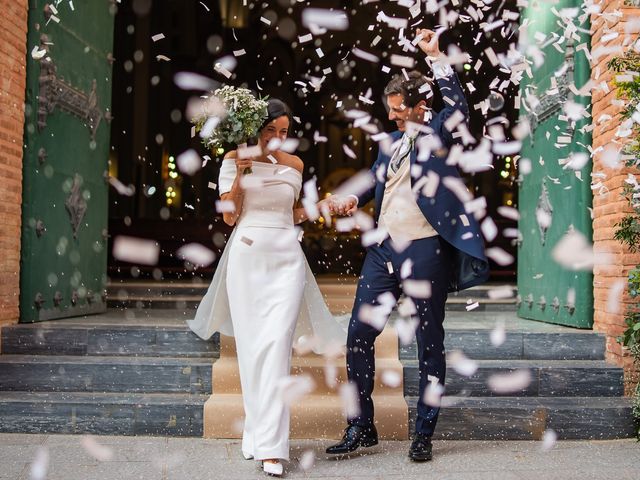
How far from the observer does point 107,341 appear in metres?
4.90

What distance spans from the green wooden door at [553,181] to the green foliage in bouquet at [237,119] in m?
2.30

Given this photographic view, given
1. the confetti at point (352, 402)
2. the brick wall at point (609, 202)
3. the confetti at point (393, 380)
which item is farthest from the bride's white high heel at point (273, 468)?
the brick wall at point (609, 202)

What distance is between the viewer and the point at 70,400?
4.32m

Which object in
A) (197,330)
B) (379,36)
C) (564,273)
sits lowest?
(197,330)

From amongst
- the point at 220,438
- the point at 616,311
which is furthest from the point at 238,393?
the point at 616,311

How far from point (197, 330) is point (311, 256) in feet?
25.5

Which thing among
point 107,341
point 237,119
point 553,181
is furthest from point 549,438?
point 107,341

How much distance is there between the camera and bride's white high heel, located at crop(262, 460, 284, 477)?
3486 millimetres

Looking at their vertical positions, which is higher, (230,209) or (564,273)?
(230,209)

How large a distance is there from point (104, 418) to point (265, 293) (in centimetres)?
134

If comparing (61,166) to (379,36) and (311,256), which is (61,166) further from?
(379,36)

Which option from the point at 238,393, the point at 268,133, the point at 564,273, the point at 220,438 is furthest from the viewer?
the point at 564,273

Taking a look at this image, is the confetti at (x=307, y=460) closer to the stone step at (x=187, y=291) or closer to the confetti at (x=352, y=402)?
the confetti at (x=352, y=402)

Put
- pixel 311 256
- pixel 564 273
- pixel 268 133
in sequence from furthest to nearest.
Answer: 1. pixel 311 256
2. pixel 564 273
3. pixel 268 133
